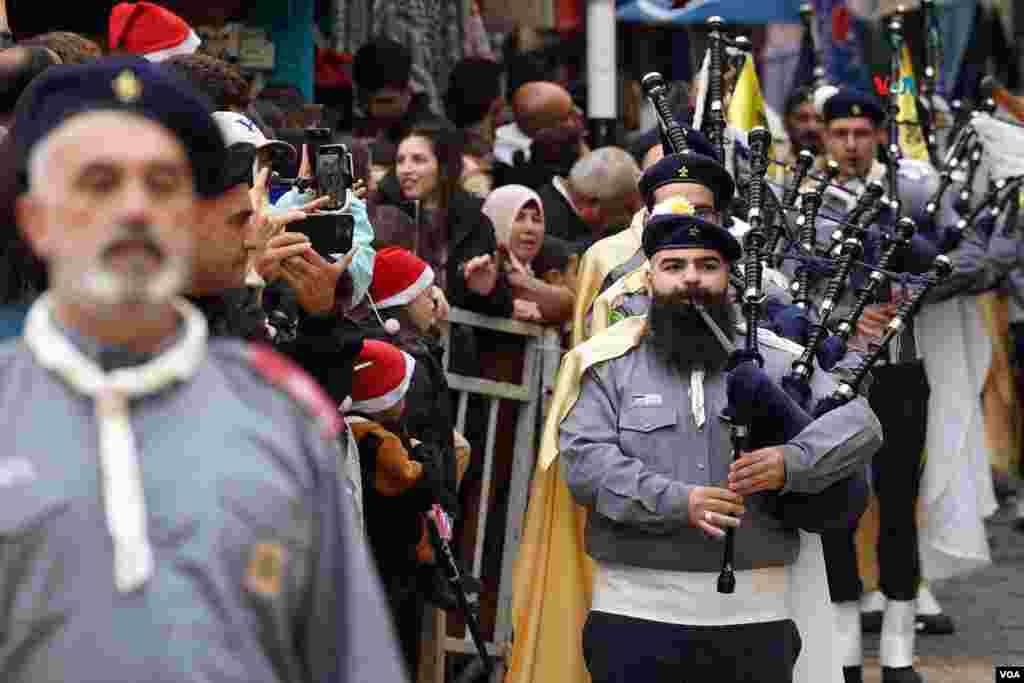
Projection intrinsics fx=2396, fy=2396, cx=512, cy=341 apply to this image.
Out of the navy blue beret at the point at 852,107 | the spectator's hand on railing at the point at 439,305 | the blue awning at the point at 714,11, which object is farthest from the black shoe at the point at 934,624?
the blue awning at the point at 714,11

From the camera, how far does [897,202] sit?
9.55 meters

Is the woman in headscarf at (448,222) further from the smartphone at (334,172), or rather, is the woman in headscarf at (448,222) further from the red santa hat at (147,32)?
the smartphone at (334,172)

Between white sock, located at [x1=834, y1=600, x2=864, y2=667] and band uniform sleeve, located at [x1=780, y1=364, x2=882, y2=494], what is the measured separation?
8.69 feet

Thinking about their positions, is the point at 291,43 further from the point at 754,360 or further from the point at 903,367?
the point at 754,360

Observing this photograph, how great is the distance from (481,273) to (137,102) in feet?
19.2

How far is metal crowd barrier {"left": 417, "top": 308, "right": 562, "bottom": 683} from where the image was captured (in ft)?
29.9

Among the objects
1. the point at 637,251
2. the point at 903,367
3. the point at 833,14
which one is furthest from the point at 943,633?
Answer: the point at 833,14

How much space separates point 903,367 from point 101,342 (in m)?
7.21

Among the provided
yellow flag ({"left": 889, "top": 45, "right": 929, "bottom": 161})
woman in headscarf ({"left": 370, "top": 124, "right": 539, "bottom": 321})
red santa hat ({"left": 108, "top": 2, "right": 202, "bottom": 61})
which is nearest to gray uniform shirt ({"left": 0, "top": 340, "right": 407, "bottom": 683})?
red santa hat ({"left": 108, "top": 2, "right": 202, "bottom": 61})

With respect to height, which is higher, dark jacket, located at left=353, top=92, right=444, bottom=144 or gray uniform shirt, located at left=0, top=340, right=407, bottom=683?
gray uniform shirt, located at left=0, top=340, right=407, bottom=683

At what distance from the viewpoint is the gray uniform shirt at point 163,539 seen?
10.4 feet

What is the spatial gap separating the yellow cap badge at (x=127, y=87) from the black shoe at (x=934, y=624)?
808 cm

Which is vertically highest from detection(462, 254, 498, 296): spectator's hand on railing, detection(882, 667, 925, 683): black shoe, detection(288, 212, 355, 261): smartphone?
detection(288, 212, 355, 261): smartphone

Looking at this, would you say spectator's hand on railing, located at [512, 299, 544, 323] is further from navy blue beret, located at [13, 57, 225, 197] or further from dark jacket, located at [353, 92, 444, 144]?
navy blue beret, located at [13, 57, 225, 197]
